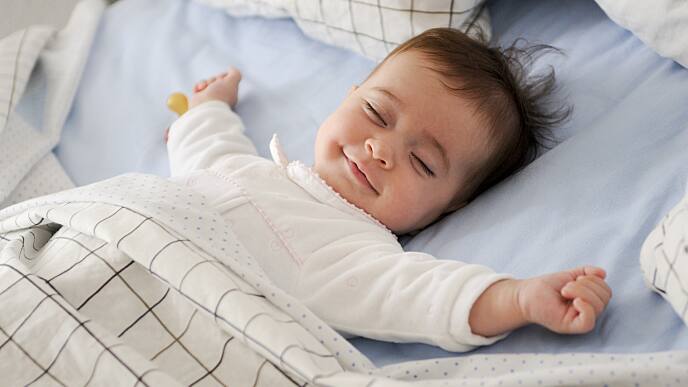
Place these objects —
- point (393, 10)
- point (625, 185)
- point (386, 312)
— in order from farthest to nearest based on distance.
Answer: point (393, 10) → point (625, 185) → point (386, 312)

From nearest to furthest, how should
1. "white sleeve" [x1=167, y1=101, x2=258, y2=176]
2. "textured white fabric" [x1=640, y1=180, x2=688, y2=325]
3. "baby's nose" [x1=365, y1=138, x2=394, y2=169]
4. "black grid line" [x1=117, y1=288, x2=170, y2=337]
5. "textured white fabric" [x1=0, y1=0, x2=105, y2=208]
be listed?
"textured white fabric" [x1=640, y1=180, x2=688, y2=325] → "black grid line" [x1=117, y1=288, x2=170, y2=337] → "baby's nose" [x1=365, y1=138, x2=394, y2=169] → "white sleeve" [x1=167, y1=101, x2=258, y2=176] → "textured white fabric" [x1=0, y1=0, x2=105, y2=208]

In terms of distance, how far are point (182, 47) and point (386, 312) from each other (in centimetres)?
107

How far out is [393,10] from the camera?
1457mm

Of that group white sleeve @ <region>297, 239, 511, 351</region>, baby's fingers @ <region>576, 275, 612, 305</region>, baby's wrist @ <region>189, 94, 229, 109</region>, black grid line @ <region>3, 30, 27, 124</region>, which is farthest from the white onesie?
black grid line @ <region>3, 30, 27, 124</region>

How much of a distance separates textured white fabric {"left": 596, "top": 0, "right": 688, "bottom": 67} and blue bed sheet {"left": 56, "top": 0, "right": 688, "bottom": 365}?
47mm

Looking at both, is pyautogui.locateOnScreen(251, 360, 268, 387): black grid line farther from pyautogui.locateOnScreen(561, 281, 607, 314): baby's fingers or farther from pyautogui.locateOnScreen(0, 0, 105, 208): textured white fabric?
pyautogui.locateOnScreen(0, 0, 105, 208): textured white fabric

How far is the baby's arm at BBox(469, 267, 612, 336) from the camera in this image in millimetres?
890

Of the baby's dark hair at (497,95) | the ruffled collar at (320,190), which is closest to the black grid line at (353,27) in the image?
the baby's dark hair at (497,95)

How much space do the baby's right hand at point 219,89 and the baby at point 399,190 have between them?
0.68ft

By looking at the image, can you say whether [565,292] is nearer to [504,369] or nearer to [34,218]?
[504,369]

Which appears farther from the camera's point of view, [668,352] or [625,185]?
[625,185]

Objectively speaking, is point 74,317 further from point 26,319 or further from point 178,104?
point 178,104

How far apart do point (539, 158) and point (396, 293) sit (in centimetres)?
38

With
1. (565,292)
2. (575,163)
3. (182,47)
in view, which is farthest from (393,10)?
(565,292)
